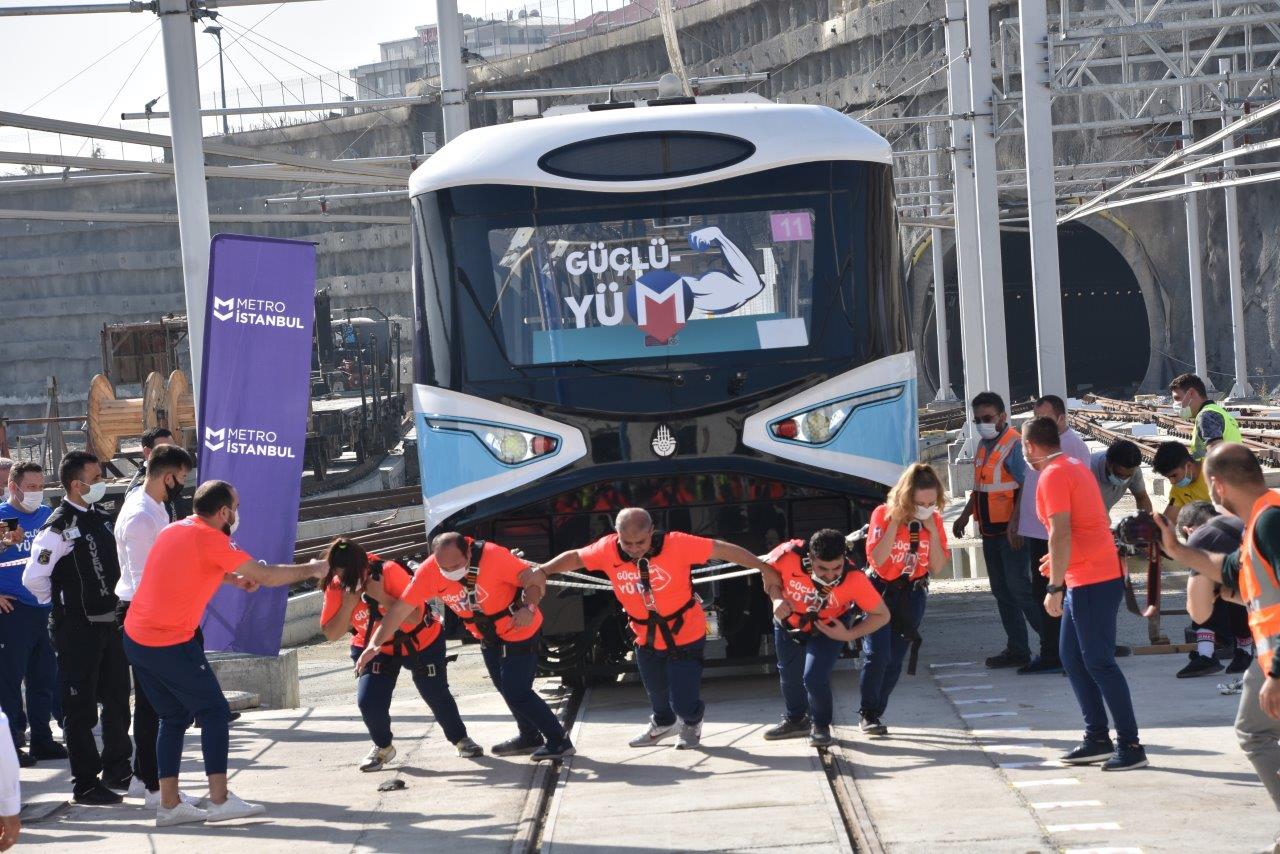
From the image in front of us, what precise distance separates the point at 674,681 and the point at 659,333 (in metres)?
2.23

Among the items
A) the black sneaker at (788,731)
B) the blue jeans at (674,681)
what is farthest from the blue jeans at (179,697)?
the black sneaker at (788,731)

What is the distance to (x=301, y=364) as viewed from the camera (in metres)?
12.2

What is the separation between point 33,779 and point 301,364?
345cm

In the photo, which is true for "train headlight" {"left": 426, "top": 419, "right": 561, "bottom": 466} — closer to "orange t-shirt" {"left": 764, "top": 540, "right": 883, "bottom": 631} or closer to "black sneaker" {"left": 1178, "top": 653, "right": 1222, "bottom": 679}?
"orange t-shirt" {"left": 764, "top": 540, "right": 883, "bottom": 631}

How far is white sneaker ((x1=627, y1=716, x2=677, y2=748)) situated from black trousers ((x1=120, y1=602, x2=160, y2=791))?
2.51 meters

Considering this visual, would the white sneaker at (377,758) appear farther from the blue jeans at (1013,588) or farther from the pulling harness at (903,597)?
the blue jeans at (1013,588)

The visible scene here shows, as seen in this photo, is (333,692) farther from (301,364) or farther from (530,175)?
(530,175)

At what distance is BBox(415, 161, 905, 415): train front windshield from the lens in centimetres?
1055

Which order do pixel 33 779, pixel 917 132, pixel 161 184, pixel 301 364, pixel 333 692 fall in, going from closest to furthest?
pixel 33 779 → pixel 301 364 → pixel 333 692 → pixel 917 132 → pixel 161 184

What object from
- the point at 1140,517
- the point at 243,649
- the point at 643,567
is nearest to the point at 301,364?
the point at 243,649

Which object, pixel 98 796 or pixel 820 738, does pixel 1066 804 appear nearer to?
pixel 820 738

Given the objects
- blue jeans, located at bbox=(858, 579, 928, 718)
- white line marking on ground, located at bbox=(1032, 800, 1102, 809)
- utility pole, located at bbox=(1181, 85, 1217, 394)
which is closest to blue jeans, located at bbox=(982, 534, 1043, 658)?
blue jeans, located at bbox=(858, 579, 928, 718)

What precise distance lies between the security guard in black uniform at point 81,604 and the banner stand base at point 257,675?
3134 mm

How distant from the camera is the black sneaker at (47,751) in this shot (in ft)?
34.4
